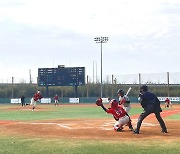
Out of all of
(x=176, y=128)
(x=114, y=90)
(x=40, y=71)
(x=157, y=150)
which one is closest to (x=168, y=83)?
(x=114, y=90)

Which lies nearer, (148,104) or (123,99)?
(148,104)

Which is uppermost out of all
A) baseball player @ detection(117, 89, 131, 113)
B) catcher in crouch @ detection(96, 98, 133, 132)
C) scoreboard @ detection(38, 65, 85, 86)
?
scoreboard @ detection(38, 65, 85, 86)

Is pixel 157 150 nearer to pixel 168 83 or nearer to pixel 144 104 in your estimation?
pixel 144 104

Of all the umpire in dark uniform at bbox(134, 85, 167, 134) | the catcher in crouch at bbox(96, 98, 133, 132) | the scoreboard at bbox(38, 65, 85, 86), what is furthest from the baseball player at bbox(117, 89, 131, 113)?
the scoreboard at bbox(38, 65, 85, 86)

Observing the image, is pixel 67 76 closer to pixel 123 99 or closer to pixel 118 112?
pixel 123 99

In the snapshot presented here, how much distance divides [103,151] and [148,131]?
14.8ft

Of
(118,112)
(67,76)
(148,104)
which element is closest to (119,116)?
(118,112)

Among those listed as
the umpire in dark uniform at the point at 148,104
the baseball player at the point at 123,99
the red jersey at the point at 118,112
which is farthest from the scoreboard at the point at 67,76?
the umpire in dark uniform at the point at 148,104

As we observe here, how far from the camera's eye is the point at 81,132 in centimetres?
1316

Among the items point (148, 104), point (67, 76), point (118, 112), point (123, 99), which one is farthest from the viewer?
point (67, 76)

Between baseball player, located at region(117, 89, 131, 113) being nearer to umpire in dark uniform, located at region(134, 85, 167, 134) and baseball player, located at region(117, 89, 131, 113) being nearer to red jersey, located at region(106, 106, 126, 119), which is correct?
red jersey, located at region(106, 106, 126, 119)

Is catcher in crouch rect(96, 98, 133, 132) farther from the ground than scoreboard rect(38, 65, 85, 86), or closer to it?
closer to it

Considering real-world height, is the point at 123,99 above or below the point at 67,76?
below

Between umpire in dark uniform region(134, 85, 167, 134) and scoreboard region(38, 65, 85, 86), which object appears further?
scoreboard region(38, 65, 85, 86)
